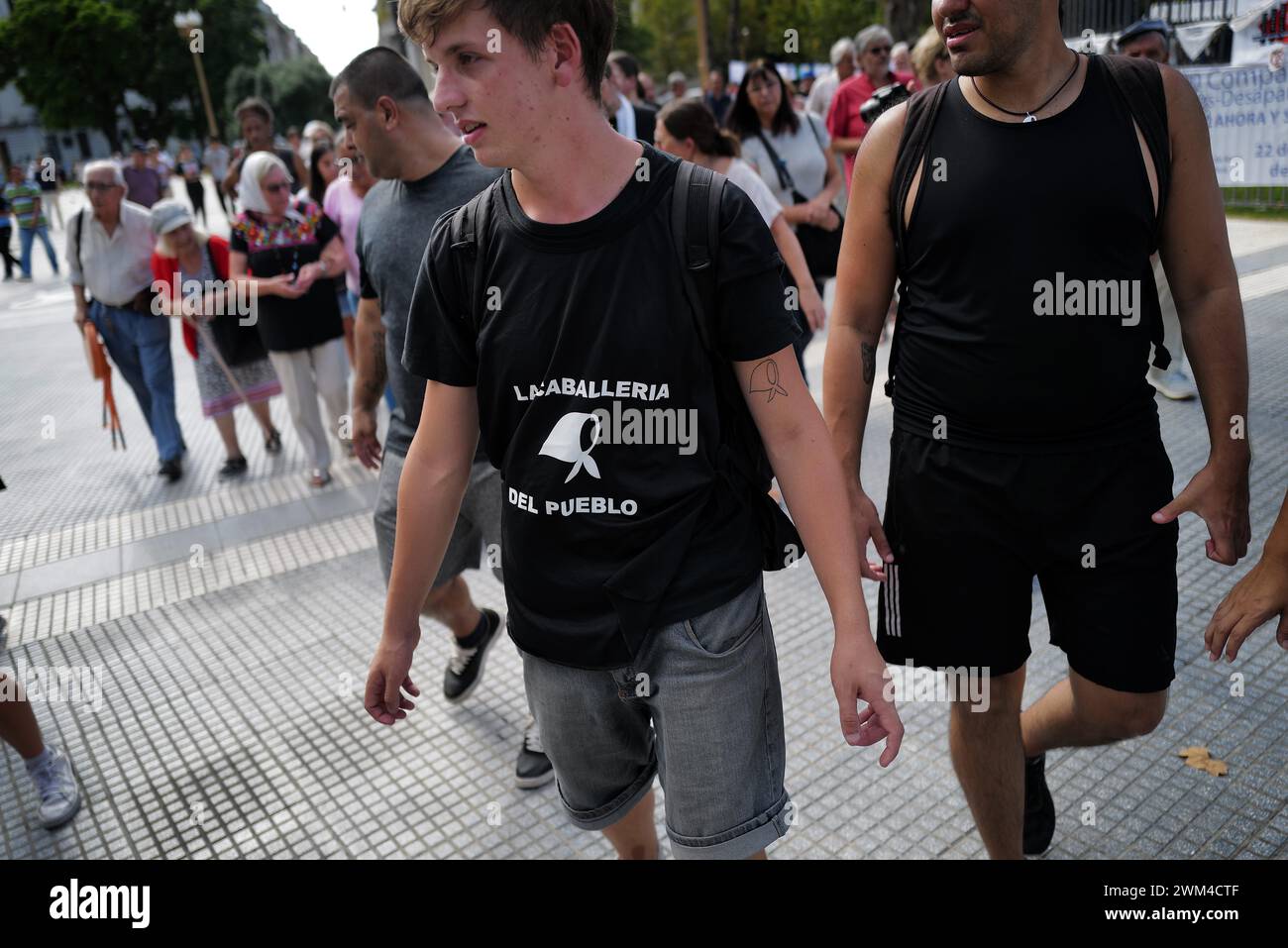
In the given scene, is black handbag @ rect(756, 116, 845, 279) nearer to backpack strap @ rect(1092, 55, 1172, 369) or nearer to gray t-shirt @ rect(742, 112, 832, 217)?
gray t-shirt @ rect(742, 112, 832, 217)

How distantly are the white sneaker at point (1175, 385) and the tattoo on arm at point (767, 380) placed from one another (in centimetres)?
474

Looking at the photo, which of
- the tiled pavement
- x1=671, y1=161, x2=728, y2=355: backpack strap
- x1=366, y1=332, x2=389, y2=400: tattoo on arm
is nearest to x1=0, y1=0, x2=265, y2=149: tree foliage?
the tiled pavement

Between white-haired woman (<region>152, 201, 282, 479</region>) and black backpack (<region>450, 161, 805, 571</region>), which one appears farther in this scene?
white-haired woman (<region>152, 201, 282, 479</region>)

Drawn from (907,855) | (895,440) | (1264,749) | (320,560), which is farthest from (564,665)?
(320,560)

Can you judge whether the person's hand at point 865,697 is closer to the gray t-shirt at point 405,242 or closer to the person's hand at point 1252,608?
the person's hand at point 1252,608

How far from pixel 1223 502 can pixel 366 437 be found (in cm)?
252

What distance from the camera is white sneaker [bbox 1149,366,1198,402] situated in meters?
5.76

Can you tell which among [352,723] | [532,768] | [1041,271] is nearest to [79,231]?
[352,723]

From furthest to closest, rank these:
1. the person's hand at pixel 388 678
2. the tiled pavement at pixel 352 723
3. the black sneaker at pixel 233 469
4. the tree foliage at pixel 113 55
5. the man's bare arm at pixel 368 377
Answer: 1. the tree foliage at pixel 113 55
2. the black sneaker at pixel 233 469
3. the man's bare arm at pixel 368 377
4. the tiled pavement at pixel 352 723
5. the person's hand at pixel 388 678

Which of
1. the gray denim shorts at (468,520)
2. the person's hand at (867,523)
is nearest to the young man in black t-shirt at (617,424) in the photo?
the person's hand at (867,523)

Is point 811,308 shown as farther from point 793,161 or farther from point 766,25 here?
point 766,25

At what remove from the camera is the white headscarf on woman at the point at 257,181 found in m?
5.95

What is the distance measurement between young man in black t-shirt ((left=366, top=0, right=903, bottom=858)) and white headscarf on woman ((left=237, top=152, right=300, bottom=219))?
4.65m

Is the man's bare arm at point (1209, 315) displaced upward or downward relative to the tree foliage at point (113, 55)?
downward
